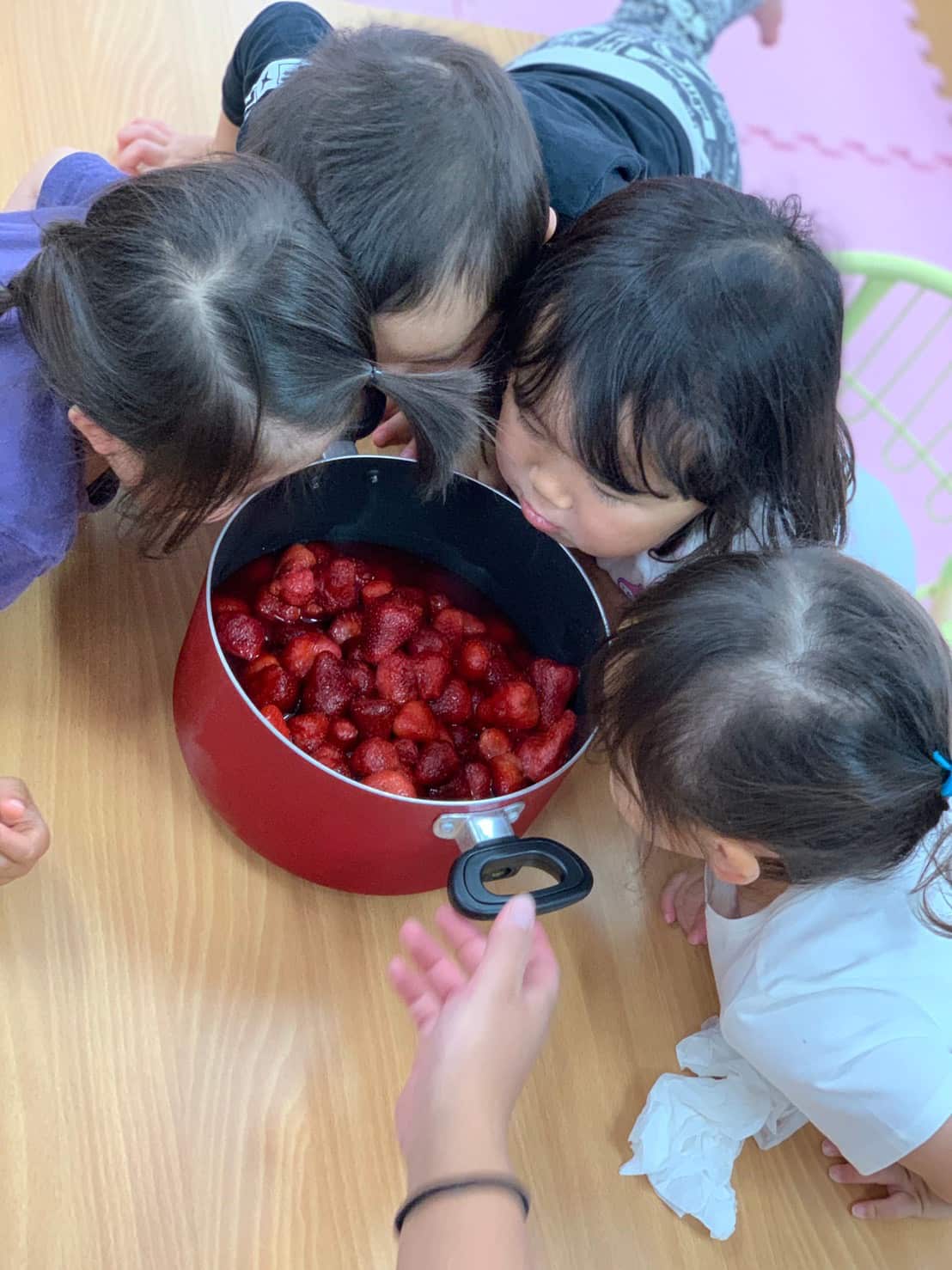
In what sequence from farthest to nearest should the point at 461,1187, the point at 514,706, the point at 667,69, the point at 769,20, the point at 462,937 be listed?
1. the point at 769,20
2. the point at 667,69
3. the point at 514,706
4. the point at 462,937
5. the point at 461,1187

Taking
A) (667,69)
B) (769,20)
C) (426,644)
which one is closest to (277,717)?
(426,644)

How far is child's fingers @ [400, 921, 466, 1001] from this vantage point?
523 millimetres

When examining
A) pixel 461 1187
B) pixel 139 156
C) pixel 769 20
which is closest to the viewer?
pixel 461 1187

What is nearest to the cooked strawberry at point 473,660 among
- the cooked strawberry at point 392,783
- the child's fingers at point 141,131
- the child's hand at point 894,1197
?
the cooked strawberry at point 392,783

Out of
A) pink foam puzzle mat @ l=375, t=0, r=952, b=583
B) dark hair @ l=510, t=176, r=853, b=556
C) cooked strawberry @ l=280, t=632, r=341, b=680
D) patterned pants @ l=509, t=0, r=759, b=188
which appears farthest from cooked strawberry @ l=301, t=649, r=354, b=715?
pink foam puzzle mat @ l=375, t=0, r=952, b=583

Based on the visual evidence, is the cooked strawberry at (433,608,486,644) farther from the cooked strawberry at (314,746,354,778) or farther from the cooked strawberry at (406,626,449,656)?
the cooked strawberry at (314,746,354,778)

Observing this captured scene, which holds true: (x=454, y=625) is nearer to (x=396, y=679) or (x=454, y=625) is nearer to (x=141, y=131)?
(x=396, y=679)

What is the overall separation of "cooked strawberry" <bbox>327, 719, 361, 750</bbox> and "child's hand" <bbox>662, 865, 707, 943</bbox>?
237mm

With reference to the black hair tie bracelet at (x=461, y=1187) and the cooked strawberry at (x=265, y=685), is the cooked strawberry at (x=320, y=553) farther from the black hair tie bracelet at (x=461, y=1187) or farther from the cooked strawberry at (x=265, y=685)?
the black hair tie bracelet at (x=461, y=1187)

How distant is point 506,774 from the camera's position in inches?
29.1

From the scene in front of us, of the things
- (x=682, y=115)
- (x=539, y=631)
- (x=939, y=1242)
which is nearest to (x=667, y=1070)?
(x=939, y=1242)

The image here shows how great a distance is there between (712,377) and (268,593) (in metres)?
0.32

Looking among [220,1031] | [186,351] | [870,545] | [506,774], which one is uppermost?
[186,351]

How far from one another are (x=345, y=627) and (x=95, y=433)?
24 cm
